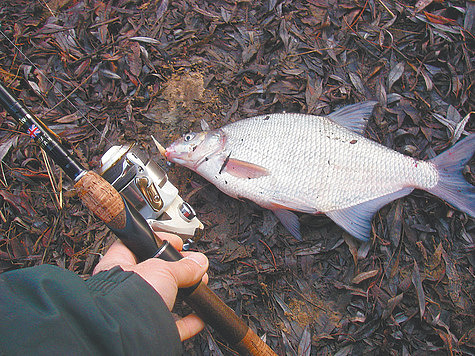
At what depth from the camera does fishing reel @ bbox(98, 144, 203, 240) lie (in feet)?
6.79

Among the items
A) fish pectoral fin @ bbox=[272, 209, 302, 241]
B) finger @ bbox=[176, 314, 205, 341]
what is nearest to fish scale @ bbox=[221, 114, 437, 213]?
fish pectoral fin @ bbox=[272, 209, 302, 241]

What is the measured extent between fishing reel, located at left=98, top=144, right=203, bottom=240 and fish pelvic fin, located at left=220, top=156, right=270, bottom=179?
1.58 ft

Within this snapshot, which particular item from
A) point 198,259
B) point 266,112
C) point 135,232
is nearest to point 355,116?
point 266,112

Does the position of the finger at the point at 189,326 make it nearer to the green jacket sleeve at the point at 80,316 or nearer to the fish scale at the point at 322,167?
the green jacket sleeve at the point at 80,316

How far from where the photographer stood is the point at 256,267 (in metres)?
2.43

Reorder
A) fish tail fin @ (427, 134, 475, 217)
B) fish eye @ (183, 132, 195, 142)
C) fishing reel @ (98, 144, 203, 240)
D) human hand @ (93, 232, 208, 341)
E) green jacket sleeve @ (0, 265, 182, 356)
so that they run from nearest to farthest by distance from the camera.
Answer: green jacket sleeve @ (0, 265, 182, 356) → human hand @ (93, 232, 208, 341) → fishing reel @ (98, 144, 203, 240) → fish tail fin @ (427, 134, 475, 217) → fish eye @ (183, 132, 195, 142)

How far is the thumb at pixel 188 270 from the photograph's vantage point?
1631mm

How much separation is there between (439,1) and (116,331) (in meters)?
3.38

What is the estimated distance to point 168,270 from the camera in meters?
1.59

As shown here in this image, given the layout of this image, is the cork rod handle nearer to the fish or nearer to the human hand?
the human hand

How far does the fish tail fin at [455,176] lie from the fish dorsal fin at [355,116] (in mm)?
593

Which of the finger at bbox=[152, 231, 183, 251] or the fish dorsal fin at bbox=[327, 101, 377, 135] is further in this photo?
the fish dorsal fin at bbox=[327, 101, 377, 135]

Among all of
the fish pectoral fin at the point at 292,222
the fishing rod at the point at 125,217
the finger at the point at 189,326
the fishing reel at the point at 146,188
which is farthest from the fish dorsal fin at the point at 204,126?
the finger at the point at 189,326

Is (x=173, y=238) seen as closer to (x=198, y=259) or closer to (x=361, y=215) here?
(x=198, y=259)
